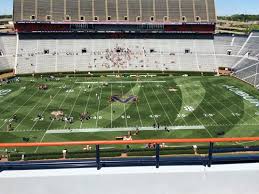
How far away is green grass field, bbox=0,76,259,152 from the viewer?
129ft

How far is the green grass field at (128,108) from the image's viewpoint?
39.3 m

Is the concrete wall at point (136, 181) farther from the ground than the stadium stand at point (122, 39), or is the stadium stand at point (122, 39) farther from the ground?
the stadium stand at point (122, 39)

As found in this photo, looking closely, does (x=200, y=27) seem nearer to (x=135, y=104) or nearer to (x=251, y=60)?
(x=251, y=60)

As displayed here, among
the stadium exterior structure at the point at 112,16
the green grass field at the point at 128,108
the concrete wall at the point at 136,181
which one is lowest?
the concrete wall at the point at 136,181

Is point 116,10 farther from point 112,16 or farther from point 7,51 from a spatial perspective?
point 7,51

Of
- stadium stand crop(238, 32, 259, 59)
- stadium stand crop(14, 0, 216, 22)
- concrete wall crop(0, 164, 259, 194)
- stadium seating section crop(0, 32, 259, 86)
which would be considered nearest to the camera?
concrete wall crop(0, 164, 259, 194)

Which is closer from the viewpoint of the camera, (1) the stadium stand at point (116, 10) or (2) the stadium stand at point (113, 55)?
(2) the stadium stand at point (113, 55)

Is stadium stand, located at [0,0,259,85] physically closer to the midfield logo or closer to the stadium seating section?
the stadium seating section

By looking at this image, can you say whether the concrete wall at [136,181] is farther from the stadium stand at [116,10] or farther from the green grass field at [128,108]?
the stadium stand at [116,10]

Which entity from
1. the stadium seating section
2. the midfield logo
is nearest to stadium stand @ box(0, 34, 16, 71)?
the stadium seating section

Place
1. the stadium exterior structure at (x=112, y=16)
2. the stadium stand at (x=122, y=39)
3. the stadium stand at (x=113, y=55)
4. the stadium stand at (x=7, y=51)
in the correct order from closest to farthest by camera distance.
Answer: the stadium stand at (x=7, y=51) < the stadium stand at (x=113, y=55) < the stadium stand at (x=122, y=39) < the stadium exterior structure at (x=112, y=16)

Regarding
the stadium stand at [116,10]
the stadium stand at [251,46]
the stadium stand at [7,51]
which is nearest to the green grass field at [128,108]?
the stadium stand at [7,51]

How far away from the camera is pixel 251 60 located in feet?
240

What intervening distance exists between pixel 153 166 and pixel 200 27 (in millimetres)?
80195
